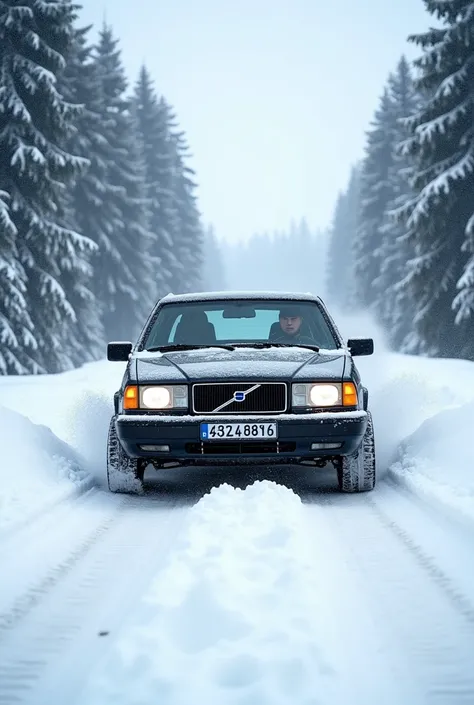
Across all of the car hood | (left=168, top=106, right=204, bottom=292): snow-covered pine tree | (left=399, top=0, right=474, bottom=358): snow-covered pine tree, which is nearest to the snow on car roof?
the car hood

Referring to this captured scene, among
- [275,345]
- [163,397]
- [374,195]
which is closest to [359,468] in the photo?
[275,345]

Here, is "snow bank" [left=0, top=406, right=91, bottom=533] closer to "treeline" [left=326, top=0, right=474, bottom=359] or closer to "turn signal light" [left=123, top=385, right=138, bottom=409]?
"turn signal light" [left=123, top=385, right=138, bottom=409]

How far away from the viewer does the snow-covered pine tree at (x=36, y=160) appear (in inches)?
729

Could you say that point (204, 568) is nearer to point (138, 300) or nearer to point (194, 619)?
point (194, 619)

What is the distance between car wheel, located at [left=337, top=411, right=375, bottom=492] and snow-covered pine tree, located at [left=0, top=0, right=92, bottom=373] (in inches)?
511

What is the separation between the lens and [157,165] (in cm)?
4722

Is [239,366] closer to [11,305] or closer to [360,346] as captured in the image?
[360,346]

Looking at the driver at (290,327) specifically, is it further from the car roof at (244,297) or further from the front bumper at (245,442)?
the front bumper at (245,442)

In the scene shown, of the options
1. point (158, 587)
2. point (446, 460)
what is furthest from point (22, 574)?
point (446, 460)

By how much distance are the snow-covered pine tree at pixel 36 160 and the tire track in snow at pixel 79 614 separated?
546 inches

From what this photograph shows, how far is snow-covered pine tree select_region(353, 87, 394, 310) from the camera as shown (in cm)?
4275

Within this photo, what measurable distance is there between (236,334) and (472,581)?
172 inches

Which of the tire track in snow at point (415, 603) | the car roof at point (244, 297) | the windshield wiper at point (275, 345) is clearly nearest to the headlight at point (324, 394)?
the windshield wiper at point (275, 345)

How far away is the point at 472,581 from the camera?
3.70 metres
